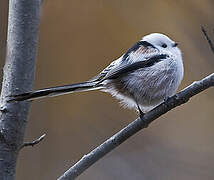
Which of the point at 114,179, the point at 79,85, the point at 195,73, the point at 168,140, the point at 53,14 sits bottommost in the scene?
the point at 114,179

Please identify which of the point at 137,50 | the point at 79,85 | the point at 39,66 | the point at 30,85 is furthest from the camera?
the point at 39,66

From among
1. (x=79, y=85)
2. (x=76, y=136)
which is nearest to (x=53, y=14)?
(x=76, y=136)

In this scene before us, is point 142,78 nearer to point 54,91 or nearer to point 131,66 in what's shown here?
point 131,66

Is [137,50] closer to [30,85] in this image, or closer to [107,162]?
[30,85]

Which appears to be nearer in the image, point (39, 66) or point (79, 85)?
point (79, 85)

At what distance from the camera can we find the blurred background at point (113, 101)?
2107 millimetres

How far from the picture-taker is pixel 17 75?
1133mm

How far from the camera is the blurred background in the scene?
211cm

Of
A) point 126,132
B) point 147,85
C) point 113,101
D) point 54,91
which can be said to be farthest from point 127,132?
point 113,101

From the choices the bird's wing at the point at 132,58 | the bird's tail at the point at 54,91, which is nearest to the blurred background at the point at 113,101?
the bird's wing at the point at 132,58

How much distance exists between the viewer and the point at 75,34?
6.99ft

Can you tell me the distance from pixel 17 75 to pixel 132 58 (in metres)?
0.48

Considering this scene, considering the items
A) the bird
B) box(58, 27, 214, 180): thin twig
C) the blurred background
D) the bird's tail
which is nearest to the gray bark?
the bird's tail

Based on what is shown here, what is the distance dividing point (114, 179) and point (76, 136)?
0.26 meters
